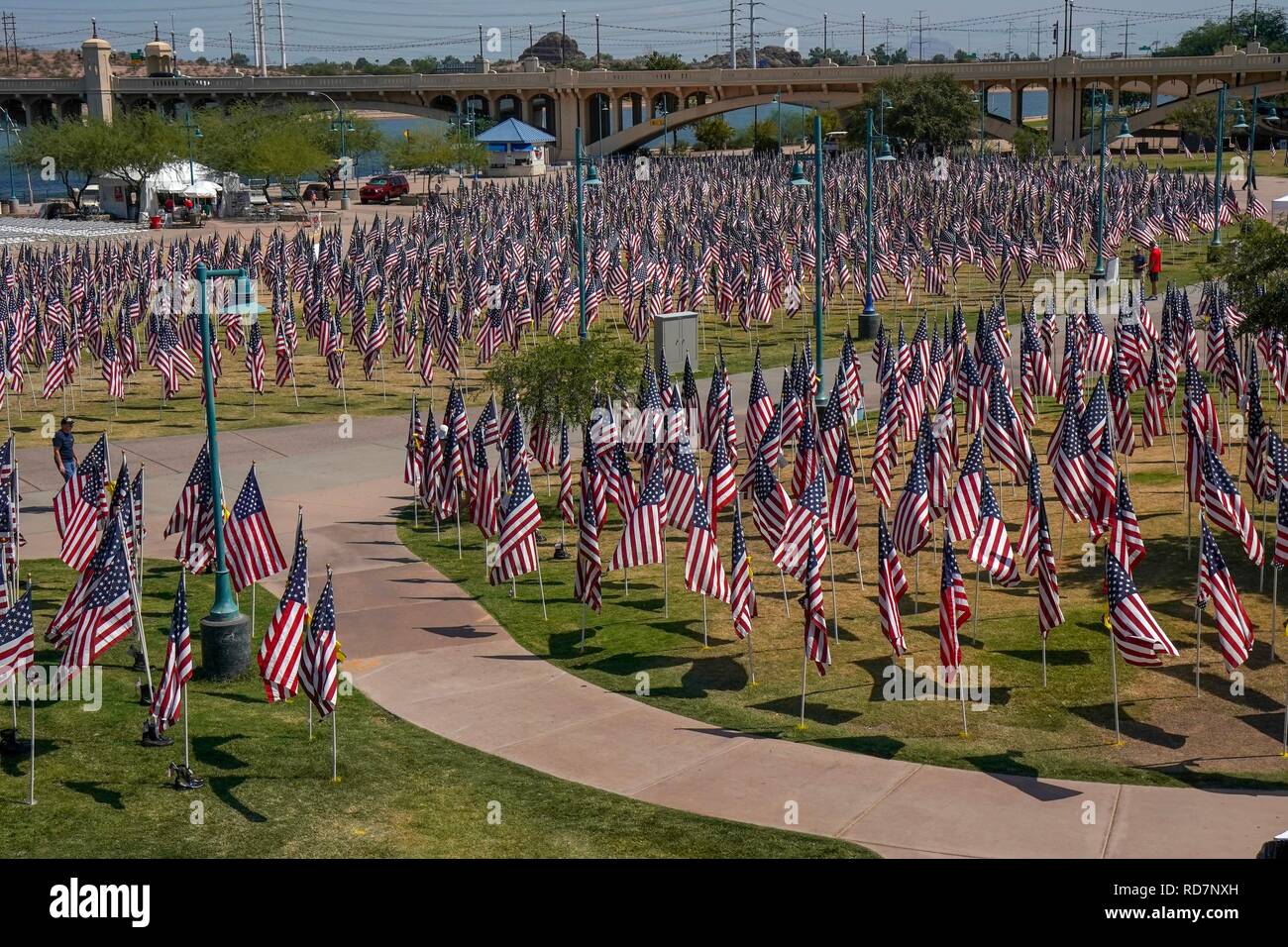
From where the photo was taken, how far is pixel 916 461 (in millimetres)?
21516

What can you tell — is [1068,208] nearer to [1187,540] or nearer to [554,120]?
[1187,540]

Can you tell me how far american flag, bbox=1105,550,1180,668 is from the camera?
1705 centimetres

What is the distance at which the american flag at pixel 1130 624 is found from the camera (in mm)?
17047

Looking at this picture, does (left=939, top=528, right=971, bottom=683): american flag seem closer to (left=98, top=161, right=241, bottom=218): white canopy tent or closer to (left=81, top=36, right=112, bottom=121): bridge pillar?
(left=98, top=161, right=241, bottom=218): white canopy tent

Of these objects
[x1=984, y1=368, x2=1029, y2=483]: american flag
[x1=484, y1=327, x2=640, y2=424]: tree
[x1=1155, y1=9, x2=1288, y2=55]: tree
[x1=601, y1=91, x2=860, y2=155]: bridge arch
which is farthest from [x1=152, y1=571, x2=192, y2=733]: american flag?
[x1=1155, y1=9, x2=1288, y2=55]: tree

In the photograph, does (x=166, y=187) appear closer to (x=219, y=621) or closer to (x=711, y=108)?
(x=711, y=108)

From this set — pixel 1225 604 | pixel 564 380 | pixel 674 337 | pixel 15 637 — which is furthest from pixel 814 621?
pixel 674 337

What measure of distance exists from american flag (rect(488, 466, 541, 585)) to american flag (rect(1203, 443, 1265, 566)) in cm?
847

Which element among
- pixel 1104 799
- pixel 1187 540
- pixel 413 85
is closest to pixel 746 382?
pixel 1187 540

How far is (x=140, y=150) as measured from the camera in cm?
9081

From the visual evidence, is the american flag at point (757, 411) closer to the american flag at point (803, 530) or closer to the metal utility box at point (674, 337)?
the american flag at point (803, 530)

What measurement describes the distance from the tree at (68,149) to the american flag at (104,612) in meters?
78.8
